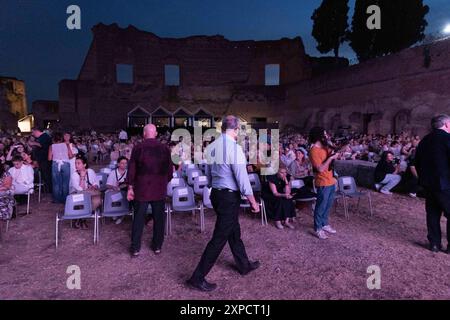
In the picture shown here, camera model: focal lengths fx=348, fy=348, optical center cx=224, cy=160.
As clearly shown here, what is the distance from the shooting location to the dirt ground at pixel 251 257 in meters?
3.71

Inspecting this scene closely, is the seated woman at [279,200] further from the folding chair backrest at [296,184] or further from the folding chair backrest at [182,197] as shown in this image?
the folding chair backrest at [182,197]

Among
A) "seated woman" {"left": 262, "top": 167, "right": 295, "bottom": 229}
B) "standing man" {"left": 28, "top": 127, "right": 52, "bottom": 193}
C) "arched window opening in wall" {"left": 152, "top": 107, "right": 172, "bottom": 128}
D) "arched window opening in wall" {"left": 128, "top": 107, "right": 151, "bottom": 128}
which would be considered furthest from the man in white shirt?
"arched window opening in wall" {"left": 128, "top": 107, "right": 151, "bottom": 128}

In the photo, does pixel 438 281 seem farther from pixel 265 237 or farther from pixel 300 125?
pixel 300 125

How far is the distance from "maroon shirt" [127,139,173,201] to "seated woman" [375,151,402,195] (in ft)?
20.7

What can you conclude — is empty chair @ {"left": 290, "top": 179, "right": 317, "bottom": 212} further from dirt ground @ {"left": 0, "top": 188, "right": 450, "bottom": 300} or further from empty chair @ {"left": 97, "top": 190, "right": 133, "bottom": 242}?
empty chair @ {"left": 97, "top": 190, "right": 133, "bottom": 242}

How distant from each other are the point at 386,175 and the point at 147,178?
6.61 m

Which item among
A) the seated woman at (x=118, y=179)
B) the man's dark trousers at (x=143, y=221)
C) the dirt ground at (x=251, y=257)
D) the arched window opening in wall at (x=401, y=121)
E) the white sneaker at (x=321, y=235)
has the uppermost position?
the arched window opening in wall at (x=401, y=121)

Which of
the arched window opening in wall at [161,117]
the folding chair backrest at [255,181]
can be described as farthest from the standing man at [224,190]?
the arched window opening in wall at [161,117]

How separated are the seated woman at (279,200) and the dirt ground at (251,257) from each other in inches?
10.7

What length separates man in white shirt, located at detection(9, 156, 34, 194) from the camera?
269 inches

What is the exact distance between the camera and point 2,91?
37.5m

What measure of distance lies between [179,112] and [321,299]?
2732 cm

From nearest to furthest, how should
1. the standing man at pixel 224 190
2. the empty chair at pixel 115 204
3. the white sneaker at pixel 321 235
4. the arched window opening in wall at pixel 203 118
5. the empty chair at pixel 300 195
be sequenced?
1. the standing man at pixel 224 190
2. the white sneaker at pixel 321 235
3. the empty chair at pixel 115 204
4. the empty chair at pixel 300 195
5. the arched window opening in wall at pixel 203 118
